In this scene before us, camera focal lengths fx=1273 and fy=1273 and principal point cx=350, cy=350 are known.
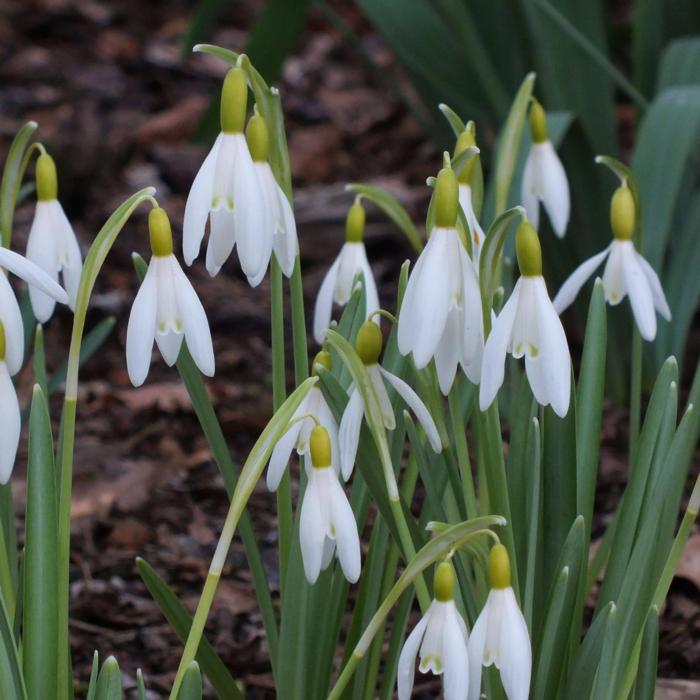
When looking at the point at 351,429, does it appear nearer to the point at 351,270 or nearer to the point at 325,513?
the point at 325,513

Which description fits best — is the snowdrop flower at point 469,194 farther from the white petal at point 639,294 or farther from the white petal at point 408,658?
A: the white petal at point 408,658

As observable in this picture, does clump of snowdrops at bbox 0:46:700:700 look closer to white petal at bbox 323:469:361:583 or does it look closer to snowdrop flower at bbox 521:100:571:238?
white petal at bbox 323:469:361:583

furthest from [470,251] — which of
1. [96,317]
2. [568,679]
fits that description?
[96,317]

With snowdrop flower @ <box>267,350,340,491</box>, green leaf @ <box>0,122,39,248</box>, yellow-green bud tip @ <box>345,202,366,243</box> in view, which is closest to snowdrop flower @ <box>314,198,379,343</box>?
yellow-green bud tip @ <box>345,202,366,243</box>

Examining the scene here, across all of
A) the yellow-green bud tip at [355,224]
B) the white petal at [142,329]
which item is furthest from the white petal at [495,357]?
the yellow-green bud tip at [355,224]

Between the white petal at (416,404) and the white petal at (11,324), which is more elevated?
the white petal at (11,324)

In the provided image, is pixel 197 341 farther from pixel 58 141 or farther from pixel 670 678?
pixel 58 141

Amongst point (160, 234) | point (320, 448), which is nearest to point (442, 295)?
point (320, 448)
